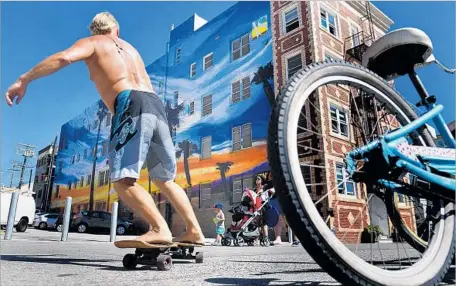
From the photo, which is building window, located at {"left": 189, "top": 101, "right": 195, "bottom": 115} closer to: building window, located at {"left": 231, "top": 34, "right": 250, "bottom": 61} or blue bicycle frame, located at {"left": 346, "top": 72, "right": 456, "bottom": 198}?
building window, located at {"left": 231, "top": 34, "right": 250, "bottom": 61}

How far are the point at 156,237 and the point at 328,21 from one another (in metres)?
14.7

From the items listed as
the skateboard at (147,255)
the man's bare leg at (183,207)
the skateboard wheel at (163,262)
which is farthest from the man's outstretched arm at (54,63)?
the skateboard wheel at (163,262)

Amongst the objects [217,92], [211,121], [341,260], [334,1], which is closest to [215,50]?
[217,92]

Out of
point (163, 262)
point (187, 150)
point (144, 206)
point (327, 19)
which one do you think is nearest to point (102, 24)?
point (144, 206)

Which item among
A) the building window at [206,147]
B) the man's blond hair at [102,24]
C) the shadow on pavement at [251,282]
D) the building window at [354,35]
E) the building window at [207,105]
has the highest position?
the building window at [354,35]

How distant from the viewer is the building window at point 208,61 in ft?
60.0

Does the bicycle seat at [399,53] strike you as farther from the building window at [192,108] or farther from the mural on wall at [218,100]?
the building window at [192,108]

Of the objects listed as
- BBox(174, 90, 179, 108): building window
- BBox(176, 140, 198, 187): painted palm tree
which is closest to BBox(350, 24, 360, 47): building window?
BBox(176, 140, 198, 187): painted palm tree

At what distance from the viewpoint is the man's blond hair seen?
7.47 ft

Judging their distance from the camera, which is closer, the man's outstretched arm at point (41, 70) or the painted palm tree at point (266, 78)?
the man's outstretched arm at point (41, 70)

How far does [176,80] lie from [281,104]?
18.4 m

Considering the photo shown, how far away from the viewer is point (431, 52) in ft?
6.55

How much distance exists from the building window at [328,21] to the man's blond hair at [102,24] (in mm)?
13240

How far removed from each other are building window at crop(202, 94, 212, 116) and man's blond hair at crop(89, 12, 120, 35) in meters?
14.9
